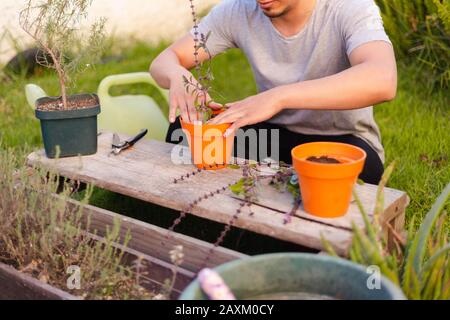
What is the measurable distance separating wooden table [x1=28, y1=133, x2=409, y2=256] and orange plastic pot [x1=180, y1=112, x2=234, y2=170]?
37 millimetres

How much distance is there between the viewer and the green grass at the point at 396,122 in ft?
10.7

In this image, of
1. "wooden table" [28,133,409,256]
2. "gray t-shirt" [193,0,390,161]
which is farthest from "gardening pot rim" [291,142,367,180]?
"gray t-shirt" [193,0,390,161]

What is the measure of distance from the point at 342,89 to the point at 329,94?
49 millimetres

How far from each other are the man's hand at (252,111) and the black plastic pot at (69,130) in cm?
57

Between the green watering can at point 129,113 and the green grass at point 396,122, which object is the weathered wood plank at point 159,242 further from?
the green watering can at point 129,113

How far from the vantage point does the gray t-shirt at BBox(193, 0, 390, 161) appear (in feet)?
8.91

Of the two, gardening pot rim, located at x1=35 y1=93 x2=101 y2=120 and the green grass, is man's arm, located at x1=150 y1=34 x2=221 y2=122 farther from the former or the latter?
gardening pot rim, located at x1=35 y1=93 x2=101 y2=120

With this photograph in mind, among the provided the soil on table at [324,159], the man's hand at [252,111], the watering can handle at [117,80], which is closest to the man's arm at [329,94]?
the man's hand at [252,111]

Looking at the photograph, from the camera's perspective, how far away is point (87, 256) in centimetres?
210

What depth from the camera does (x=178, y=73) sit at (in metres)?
2.71

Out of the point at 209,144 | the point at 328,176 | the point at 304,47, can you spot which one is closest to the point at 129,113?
the point at 304,47
